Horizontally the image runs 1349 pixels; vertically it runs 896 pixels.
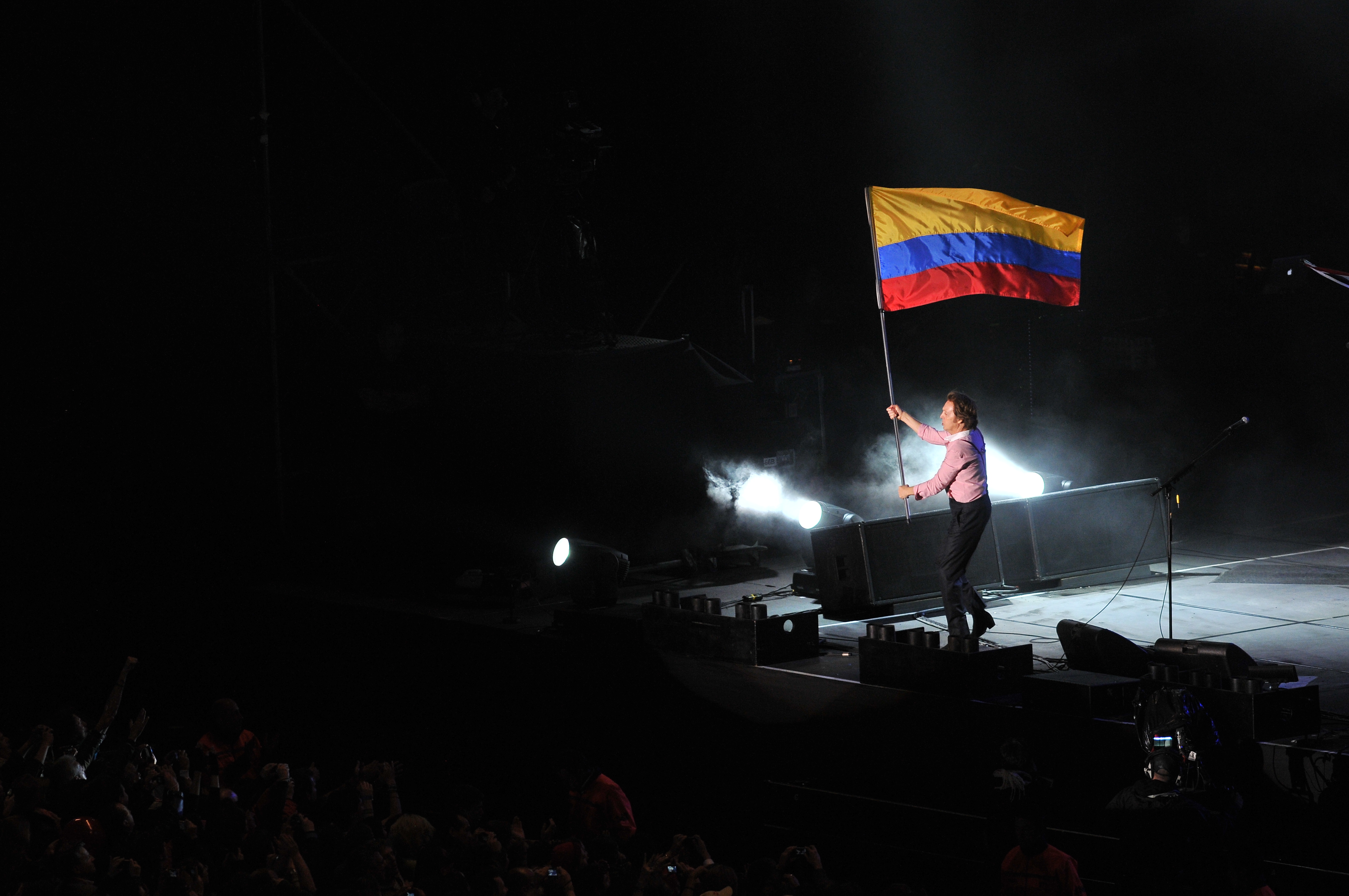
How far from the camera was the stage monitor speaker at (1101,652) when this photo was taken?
754 centimetres

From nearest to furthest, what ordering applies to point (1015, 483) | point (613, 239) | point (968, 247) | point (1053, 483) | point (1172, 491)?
point (1172, 491) < point (968, 247) < point (1015, 483) < point (1053, 483) < point (613, 239)

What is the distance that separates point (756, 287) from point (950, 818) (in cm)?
914

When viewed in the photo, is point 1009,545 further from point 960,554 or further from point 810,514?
point 960,554

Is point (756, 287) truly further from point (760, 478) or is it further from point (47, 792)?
point (47, 792)

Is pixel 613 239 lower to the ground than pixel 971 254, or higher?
higher

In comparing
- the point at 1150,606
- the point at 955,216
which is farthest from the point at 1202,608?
the point at 955,216

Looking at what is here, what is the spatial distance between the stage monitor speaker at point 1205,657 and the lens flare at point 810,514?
14.7 feet

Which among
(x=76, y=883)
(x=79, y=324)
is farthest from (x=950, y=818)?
(x=79, y=324)

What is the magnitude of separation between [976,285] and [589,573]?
4.48 m

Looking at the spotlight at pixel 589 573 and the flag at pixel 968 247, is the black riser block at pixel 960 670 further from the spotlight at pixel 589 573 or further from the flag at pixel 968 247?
the flag at pixel 968 247

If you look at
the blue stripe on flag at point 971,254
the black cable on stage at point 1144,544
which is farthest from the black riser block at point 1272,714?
the black cable on stage at point 1144,544

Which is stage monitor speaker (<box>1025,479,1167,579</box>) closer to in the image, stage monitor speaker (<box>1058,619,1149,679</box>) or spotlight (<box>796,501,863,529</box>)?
spotlight (<box>796,501,863,529</box>)

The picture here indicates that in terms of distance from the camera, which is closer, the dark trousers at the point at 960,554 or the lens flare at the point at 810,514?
the dark trousers at the point at 960,554

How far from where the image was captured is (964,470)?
908cm
